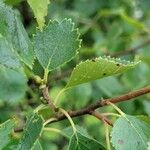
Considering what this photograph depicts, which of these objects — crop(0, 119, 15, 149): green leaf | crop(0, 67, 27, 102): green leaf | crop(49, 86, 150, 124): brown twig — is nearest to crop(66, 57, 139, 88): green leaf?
crop(49, 86, 150, 124): brown twig

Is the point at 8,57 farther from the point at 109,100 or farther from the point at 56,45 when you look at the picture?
the point at 109,100

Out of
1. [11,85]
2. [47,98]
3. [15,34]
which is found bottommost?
[11,85]

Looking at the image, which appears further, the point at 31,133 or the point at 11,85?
the point at 11,85

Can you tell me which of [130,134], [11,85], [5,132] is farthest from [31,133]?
[11,85]

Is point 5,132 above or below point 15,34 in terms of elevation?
below

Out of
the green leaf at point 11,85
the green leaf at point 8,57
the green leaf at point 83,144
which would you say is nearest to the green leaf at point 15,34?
the green leaf at point 8,57

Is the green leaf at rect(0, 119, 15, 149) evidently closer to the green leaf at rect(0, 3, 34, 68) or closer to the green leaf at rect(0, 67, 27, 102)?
the green leaf at rect(0, 3, 34, 68)
